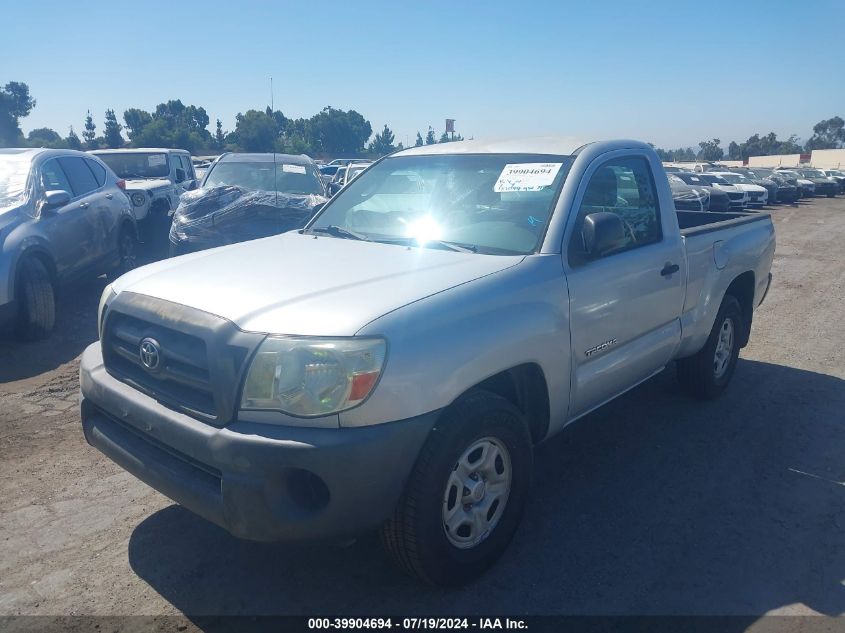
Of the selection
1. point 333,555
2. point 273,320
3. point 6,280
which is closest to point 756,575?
point 333,555

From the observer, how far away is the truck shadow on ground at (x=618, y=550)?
2885 mm

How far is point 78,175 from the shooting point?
7930 millimetres

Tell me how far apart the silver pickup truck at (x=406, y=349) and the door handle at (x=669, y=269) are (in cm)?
2

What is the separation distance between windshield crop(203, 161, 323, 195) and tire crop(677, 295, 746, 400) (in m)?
5.82

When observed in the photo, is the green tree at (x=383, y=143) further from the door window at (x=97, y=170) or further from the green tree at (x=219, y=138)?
the door window at (x=97, y=170)

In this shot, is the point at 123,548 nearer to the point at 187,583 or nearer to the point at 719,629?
the point at 187,583

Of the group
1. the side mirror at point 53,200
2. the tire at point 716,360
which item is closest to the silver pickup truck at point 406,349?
the tire at point 716,360

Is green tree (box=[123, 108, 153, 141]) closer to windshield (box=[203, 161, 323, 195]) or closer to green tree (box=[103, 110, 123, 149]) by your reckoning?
green tree (box=[103, 110, 123, 149])

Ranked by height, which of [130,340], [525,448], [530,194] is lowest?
Answer: [525,448]

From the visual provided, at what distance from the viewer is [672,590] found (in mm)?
2979

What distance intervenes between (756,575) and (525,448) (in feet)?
4.01

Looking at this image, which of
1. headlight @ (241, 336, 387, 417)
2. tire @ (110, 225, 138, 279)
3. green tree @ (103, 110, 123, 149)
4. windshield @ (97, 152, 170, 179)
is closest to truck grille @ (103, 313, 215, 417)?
headlight @ (241, 336, 387, 417)

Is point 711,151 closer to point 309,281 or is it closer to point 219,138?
point 219,138

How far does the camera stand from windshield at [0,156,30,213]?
652cm
